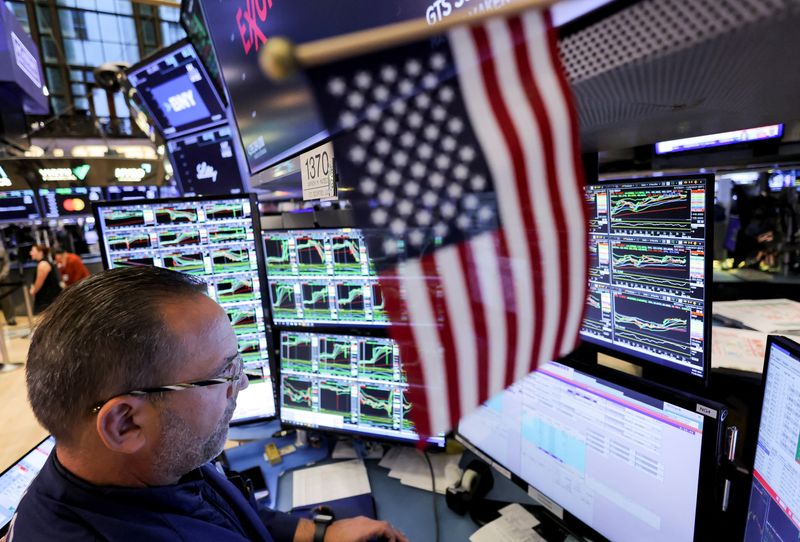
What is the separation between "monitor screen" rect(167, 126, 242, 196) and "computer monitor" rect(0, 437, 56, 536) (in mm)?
1958

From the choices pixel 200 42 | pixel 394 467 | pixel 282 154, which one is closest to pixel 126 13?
pixel 200 42

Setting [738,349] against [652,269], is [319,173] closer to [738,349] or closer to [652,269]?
[652,269]

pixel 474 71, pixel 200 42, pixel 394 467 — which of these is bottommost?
pixel 394 467

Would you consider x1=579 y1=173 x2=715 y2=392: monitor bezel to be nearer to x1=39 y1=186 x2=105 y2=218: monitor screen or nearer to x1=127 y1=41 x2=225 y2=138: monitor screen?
x1=127 y1=41 x2=225 y2=138: monitor screen

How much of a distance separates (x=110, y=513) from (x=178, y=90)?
241cm

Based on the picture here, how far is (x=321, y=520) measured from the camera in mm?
1161

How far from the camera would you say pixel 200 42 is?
2.27 metres

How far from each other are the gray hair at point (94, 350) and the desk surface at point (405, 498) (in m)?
0.81

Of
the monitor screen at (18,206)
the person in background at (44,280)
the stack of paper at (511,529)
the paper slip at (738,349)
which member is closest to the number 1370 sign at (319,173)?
the stack of paper at (511,529)

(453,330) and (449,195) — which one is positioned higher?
(449,195)

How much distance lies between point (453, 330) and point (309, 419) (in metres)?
1.17

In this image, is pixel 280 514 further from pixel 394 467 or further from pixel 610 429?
pixel 610 429

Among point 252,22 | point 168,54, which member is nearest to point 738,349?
point 252,22

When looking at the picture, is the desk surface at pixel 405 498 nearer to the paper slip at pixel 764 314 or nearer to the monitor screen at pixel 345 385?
the monitor screen at pixel 345 385
